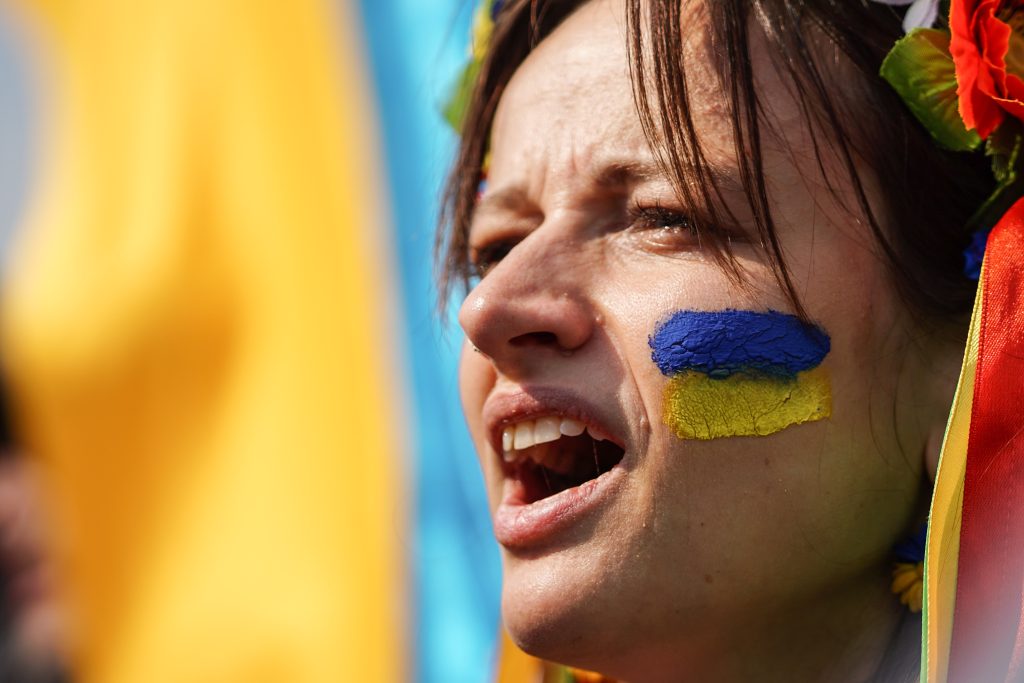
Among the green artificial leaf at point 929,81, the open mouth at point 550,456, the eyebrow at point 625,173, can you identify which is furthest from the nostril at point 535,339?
the green artificial leaf at point 929,81

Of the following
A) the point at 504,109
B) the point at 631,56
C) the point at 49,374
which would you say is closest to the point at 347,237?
the point at 49,374

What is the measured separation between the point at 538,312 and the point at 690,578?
40cm

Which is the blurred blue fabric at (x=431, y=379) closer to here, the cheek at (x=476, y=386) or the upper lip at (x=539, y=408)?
the cheek at (x=476, y=386)

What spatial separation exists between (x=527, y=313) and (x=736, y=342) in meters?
0.28

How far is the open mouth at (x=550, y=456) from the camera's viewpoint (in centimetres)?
173

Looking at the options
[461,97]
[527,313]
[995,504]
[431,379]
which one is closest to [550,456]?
[527,313]

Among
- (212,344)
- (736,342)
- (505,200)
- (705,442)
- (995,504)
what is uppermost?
(212,344)

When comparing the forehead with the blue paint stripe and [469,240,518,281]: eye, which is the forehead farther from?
the blue paint stripe

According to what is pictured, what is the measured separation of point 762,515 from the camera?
1.63 metres

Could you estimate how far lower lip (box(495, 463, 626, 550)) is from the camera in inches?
64.7

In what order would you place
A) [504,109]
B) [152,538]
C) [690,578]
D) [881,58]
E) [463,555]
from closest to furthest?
[690,578] < [881,58] < [504,109] < [463,555] < [152,538]

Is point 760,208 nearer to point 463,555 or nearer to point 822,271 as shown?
point 822,271

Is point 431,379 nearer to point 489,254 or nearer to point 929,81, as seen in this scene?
point 489,254

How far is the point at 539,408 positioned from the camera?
1.70m
